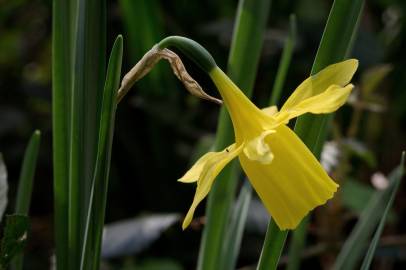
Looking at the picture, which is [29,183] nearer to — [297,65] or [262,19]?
[262,19]

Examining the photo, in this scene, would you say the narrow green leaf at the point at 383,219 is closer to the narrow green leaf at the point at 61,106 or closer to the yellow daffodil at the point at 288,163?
the yellow daffodil at the point at 288,163

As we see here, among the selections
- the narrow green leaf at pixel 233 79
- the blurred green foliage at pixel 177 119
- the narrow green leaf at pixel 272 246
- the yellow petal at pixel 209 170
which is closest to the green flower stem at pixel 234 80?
the narrow green leaf at pixel 233 79

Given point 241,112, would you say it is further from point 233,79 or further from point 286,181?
point 233,79

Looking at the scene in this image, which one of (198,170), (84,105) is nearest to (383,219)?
(198,170)

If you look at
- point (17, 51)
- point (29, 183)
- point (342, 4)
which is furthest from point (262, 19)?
point (17, 51)

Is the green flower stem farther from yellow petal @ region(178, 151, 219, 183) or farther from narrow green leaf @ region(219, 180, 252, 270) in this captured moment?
yellow petal @ region(178, 151, 219, 183)

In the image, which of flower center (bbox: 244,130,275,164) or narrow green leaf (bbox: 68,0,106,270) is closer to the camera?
flower center (bbox: 244,130,275,164)

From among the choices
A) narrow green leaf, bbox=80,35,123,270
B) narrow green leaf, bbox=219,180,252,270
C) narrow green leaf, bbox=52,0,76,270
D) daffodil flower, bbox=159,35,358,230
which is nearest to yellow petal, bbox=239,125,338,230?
daffodil flower, bbox=159,35,358,230

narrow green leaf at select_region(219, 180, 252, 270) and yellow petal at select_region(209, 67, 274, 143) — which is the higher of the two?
yellow petal at select_region(209, 67, 274, 143)
